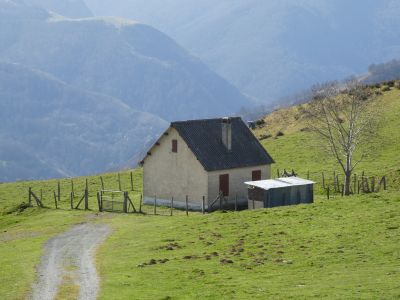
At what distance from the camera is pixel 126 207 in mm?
70875

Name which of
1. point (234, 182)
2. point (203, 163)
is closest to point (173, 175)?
point (203, 163)

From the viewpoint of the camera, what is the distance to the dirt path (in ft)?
120

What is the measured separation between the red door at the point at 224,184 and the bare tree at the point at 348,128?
10.4m

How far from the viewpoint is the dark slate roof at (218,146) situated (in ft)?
244

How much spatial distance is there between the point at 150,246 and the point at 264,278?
43.7 ft

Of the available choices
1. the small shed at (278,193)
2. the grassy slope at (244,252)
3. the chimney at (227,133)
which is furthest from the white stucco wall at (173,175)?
the small shed at (278,193)

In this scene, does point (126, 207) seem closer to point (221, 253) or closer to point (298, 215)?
point (298, 215)

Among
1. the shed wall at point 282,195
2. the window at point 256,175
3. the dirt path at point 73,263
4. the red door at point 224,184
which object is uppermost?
the window at point 256,175

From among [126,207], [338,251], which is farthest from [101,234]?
[338,251]

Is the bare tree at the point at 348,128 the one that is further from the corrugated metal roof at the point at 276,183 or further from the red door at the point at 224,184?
the red door at the point at 224,184

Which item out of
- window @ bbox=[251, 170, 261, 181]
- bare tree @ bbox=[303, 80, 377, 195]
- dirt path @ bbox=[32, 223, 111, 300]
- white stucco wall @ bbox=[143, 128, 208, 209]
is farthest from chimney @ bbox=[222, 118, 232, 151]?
dirt path @ bbox=[32, 223, 111, 300]

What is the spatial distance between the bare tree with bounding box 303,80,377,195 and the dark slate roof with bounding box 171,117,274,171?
22.8 ft

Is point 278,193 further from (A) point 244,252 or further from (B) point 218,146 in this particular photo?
(A) point 244,252

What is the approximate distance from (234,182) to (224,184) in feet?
4.12
